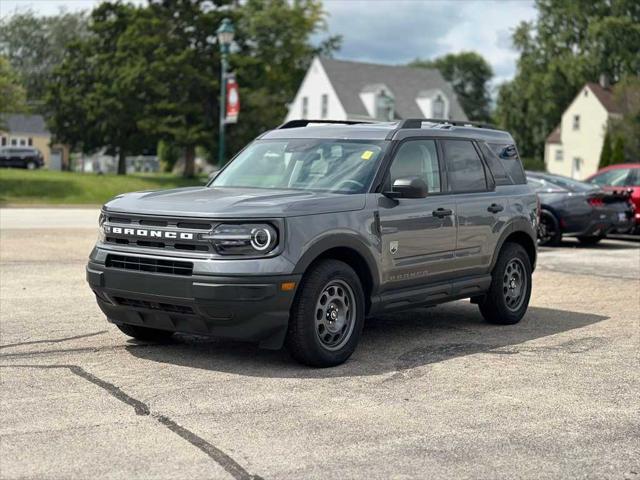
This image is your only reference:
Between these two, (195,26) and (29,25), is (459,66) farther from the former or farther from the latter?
(195,26)

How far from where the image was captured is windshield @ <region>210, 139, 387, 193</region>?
8.20 m

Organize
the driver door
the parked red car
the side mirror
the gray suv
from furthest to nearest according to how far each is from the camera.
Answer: the parked red car → the driver door → the side mirror → the gray suv

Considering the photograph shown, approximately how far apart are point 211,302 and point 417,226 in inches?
86.9

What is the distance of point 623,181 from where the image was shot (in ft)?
72.3

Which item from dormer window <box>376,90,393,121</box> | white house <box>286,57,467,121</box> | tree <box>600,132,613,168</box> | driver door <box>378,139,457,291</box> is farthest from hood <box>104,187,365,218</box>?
dormer window <box>376,90,393,121</box>

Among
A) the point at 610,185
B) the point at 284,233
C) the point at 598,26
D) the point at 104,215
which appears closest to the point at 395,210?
the point at 284,233

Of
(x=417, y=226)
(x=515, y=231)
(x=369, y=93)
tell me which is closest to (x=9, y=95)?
(x=369, y=93)

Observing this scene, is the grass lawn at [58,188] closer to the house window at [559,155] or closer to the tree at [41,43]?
the house window at [559,155]

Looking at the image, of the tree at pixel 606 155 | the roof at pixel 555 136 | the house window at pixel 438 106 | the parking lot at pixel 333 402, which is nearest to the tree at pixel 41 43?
the house window at pixel 438 106

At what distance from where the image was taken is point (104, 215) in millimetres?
7883

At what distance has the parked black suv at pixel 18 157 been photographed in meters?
64.6

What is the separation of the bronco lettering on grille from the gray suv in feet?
0.03

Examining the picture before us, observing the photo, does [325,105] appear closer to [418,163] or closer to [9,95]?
[9,95]

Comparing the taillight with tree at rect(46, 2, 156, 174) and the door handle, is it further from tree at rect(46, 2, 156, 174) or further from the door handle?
tree at rect(46, 2, 156, 174)
